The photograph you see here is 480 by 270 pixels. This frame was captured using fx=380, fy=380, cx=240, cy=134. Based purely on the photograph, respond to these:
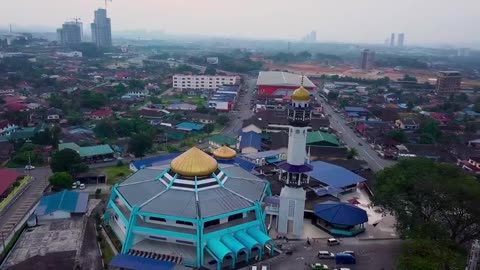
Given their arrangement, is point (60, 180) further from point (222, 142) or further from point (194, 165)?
point (222, 142)

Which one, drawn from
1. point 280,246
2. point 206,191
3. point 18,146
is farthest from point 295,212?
point 18,146

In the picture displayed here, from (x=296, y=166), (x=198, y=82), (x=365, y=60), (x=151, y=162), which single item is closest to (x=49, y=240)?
(x=151, y=162)

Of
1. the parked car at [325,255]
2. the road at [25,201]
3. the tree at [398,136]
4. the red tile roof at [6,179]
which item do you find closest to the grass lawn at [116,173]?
the road at [25,201]

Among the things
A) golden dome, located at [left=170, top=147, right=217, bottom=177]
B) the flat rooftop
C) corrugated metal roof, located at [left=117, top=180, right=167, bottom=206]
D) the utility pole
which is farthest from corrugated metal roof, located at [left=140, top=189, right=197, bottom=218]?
the utility pole

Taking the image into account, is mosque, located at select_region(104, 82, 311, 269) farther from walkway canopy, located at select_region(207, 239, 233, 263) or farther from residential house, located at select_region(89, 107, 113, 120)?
residential house, located at select_region(89, 107, 113, 120)

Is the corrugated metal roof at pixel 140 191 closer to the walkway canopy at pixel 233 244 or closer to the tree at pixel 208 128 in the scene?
the walkway canopy at pixel 233 244

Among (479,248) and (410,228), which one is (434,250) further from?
(410,228)
